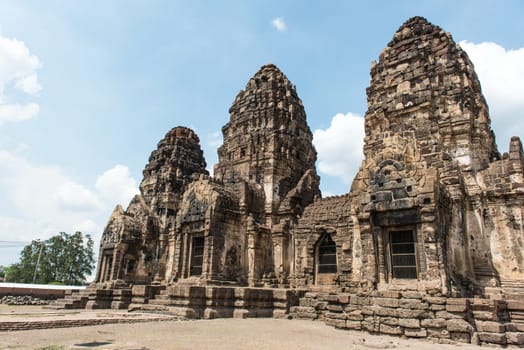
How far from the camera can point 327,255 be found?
17.0 metres

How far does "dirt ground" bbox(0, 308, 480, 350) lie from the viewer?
7.52 meters

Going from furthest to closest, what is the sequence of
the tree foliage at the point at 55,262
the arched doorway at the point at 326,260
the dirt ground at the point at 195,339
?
the tree foliage at the point at 55,262
the arched doorway at the point at 326,260
the dirt ground at the point at 195,339

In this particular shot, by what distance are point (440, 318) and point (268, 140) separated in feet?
45.8

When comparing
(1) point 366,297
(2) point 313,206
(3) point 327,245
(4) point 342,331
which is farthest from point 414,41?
(4) point 342,331

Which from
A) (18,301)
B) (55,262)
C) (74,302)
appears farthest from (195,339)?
(55,262)

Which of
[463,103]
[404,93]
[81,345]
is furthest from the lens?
[404,93]

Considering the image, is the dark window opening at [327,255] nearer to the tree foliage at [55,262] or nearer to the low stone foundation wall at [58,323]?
the low stone foundation wall at [58,323]

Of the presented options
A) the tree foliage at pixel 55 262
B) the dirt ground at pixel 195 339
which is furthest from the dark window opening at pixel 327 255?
the tree foliage at pixel 55 262

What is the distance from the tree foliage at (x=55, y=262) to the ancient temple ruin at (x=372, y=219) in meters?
26.9

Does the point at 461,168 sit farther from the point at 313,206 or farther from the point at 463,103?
the point at 313,206

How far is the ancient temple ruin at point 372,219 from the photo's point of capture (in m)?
11.3

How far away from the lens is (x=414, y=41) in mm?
16922

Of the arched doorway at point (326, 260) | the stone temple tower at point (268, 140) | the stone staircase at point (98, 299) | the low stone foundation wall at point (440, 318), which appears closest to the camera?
the low stone foundation wall at point (440, 318)

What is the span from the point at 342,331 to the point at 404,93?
10413mm
